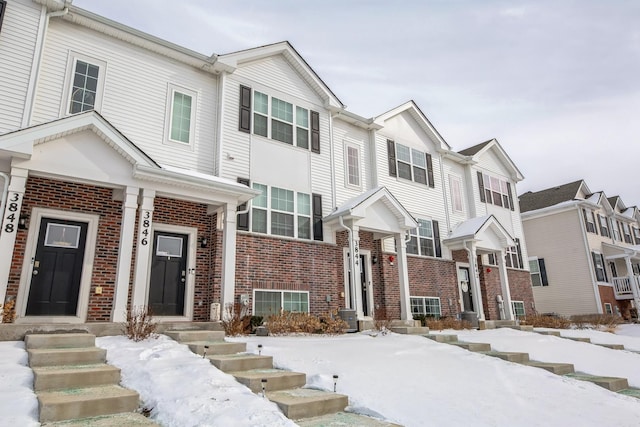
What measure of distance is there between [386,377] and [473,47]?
8778mm

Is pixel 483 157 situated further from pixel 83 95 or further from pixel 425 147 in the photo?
pixel 83 95

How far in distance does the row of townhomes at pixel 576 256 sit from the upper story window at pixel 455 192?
1024cm

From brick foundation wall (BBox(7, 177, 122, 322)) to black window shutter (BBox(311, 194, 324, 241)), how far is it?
5752 millimetres

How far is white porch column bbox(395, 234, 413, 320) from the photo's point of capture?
526 inches

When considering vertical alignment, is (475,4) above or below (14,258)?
above

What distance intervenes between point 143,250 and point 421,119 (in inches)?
527

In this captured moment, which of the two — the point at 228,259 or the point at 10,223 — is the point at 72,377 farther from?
the point at 228,259

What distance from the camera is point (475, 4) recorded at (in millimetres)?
9078

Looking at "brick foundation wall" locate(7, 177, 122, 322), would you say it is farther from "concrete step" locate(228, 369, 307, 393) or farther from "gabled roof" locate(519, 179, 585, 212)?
"gabled roof" locate(519, 179, 585, 212)

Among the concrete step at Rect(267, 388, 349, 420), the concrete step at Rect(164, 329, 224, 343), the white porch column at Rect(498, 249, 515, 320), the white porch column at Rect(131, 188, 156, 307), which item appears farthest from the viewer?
the white porch column at Rect(498, 249, 515, 320)

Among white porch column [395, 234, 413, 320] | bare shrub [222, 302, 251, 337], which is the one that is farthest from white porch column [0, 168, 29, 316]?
white porch column [395, 234, 413, 320]

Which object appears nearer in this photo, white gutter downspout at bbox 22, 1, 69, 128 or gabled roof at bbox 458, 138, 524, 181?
white gutter downspout at bbox 22, 1, 69, 128

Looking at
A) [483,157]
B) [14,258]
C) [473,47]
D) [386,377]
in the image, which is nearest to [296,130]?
[473,47]

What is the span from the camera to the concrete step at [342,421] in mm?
3846
